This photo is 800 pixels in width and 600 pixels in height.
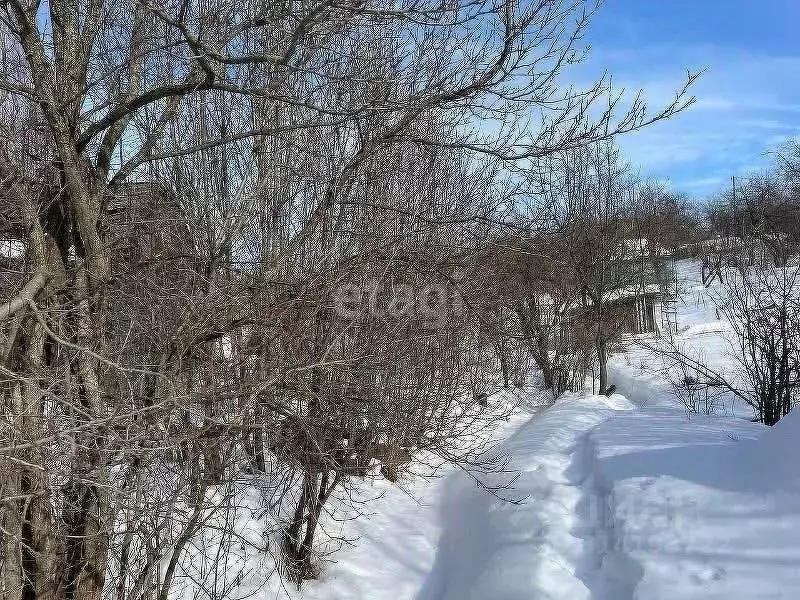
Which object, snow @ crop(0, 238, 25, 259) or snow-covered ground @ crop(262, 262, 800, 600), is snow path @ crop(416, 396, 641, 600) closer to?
snow-covered ground @ crop(262, 262, 800, 600)

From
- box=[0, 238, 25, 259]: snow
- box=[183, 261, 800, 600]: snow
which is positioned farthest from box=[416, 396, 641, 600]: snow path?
box=[0, 238, 25, 259]: snow

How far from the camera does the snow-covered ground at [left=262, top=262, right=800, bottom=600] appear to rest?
4301mm

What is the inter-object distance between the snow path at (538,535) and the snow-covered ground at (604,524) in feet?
0.06

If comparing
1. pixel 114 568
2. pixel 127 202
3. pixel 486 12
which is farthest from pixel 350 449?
pixel 486 12

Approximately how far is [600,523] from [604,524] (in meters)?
0.07

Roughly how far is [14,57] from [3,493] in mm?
3710

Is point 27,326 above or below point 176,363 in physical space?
above

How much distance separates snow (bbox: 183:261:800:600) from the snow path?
16mm

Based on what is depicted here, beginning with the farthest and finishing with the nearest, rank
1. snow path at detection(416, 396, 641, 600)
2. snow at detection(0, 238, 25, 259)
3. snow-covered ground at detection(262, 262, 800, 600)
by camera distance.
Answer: snow at detection(0, 238, 25, 259) < snow path at detection(416, 396, 641, 600) < snow-covered ground at detection(262, 262, 800, 600)

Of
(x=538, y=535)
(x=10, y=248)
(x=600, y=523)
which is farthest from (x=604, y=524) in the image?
(x=10, y=248)

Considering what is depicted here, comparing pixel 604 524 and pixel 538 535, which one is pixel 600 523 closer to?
pixel 604 524

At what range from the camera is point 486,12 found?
510 centimetres

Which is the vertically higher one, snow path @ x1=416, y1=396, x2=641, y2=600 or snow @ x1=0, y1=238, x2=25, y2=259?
snow @ x1=0, y1=238, x2=25, y2=259

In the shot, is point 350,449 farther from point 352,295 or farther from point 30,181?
point 30,181
